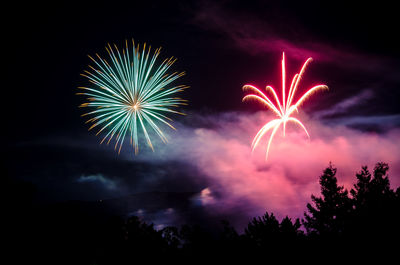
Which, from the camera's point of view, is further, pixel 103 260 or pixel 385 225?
pixel 103 260

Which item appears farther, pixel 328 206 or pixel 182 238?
pixel 328 206

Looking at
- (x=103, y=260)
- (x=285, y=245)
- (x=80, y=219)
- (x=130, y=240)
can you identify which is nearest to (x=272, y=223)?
(x=285, y=245)

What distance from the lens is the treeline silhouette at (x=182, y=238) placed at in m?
13.1

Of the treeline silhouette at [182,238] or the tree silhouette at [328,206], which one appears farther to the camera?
the tree silhouette at [328,206]

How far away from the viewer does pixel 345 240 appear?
13094mm

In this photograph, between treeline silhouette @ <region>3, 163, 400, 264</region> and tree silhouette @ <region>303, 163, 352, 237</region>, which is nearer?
treeline silhouette @ <region>3, 163, 400, 264</region>

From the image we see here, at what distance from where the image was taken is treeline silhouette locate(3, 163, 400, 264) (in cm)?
1312

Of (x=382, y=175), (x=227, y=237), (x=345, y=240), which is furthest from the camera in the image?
(x=382, y=175)

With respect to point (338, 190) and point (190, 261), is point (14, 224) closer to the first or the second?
point (190, 261)

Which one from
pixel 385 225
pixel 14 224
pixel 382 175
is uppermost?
pixel 382 175

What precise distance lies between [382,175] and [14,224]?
4091cm

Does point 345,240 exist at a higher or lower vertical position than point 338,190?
lower

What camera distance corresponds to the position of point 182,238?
60.1 feet

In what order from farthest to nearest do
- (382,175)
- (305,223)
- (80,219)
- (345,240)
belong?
1. (305,223)
2. (382,175)
3. (80,219)
4. (345,240)
